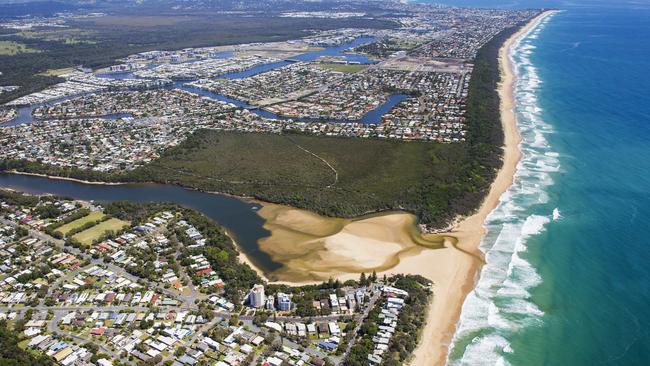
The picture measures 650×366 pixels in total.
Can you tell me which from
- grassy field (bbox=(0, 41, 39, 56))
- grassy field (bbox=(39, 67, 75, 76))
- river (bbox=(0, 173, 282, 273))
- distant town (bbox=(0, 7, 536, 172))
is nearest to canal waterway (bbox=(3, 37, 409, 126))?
distant town (bbox=(0, 7, 536, 172))

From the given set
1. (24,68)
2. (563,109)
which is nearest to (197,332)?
(563,109)

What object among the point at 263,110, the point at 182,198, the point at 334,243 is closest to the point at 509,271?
the point at 334,243

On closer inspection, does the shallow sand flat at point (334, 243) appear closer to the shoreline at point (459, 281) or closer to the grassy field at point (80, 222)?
the shoreline at point (459, 281)

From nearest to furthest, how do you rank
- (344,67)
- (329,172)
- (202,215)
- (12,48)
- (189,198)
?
(202,215) < (189,198) < (329,172) < (344,67) < (12,48)

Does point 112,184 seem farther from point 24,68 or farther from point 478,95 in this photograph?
point 24,68

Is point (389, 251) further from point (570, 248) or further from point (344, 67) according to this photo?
point (344, 67)

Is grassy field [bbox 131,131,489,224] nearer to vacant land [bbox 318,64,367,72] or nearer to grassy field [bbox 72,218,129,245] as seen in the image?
grassy field [bbox 72,218,129,245]
